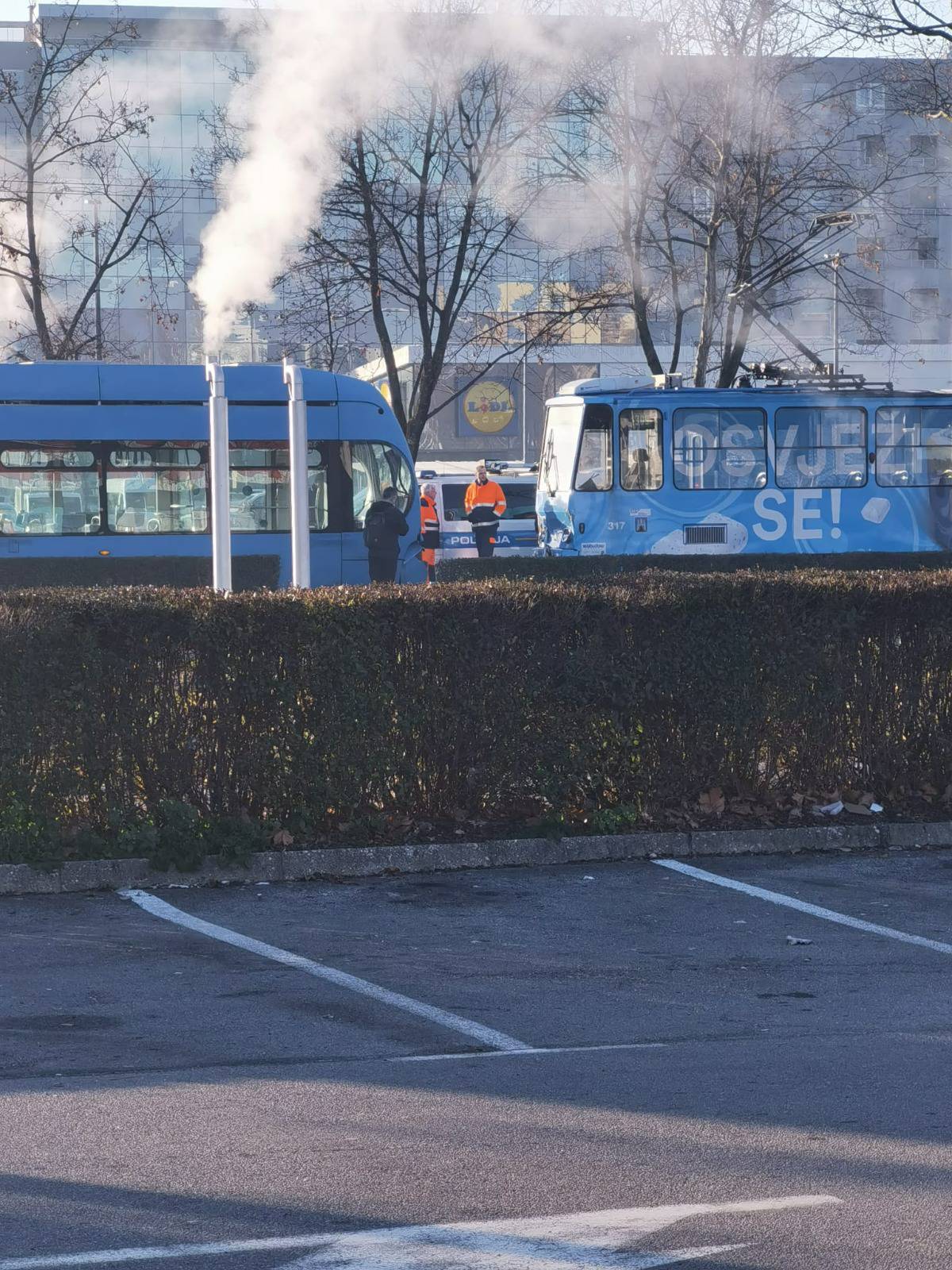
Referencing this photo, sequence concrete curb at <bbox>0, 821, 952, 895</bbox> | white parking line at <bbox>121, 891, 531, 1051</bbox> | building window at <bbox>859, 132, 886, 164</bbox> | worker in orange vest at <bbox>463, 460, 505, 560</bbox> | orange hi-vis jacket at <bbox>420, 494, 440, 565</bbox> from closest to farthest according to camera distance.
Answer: white parking line at <bbox>121, 891, 531, 1051</bbox> → concrete curb at <bbox>0, 821, 952, 895</bbox> → building window at <bbox>859, 132, 886, 164</bbox> → orange hi-vis jacket at <bbox>420, 494, 440, 565</bbox> → worker in orange vest at <bbox>463, 460, 505, 560</bbox>

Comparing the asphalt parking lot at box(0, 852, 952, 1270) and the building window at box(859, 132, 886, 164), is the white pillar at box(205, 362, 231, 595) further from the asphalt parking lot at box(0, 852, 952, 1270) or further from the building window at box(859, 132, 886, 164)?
the building window at box(859, 132, 886, 164)

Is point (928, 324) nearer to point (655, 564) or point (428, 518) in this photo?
point (428, 518)

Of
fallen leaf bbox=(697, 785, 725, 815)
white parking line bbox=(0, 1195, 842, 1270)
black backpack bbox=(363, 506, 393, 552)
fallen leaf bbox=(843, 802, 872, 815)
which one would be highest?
black backpack bbox=(363, 506, 393, 552)

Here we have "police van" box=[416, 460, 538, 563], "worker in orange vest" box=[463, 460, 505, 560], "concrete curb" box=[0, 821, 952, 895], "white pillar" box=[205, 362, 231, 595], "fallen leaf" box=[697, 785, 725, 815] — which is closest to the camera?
"concrete curb" box=[0, 821, 952, 895]

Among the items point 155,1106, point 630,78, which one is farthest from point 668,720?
point 630,78

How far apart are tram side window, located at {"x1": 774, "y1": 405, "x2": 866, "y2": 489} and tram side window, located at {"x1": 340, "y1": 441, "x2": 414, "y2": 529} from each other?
5.69 m

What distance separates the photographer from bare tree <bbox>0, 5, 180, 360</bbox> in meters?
24.6

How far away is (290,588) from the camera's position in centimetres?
911

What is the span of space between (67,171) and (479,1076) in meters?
24.5

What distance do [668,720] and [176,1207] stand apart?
5502mm

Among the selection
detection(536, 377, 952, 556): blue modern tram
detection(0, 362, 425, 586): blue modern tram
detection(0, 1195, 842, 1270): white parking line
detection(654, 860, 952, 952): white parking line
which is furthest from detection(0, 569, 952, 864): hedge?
detection(536, 377, 952, 556): blue modern tram

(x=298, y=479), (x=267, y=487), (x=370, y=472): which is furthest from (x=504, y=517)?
(x=298, y=479)

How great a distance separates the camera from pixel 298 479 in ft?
41.0

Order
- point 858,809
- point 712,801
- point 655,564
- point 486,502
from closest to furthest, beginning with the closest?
1. point 712,801
2. point 858,809
3. point 655,564
4. point 486,502
